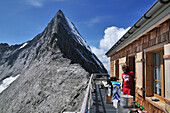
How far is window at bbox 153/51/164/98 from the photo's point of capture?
3.61 metres

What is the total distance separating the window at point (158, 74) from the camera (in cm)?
361

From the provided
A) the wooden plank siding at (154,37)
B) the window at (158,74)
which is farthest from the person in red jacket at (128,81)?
the window at (158,74)

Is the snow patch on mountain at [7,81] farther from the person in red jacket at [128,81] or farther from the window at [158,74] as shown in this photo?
the window at [158,74]

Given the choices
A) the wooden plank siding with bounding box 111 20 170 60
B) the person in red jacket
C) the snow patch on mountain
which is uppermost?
the wooden plank siding with bounding box 111 20 170 60

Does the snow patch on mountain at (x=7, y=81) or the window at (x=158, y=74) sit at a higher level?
the window at (x=158, y=74)

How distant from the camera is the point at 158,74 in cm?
388

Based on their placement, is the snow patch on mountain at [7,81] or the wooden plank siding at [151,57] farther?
the snow patch on mountain at [7,81]

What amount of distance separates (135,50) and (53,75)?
12.8m

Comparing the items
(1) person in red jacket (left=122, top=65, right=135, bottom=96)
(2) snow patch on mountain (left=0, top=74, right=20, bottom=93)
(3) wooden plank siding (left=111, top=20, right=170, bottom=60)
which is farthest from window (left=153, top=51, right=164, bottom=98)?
(2) snow patch on mountain (left=0, top=74, right=20, bottom=93)

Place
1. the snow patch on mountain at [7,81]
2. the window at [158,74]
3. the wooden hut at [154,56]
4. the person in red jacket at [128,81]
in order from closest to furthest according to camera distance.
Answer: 1. the wooden hut at [154,56]
2. the window at [158,74]
3. the person in red jacket at [128,81]
4. the snow patch on mountain at [7,81]

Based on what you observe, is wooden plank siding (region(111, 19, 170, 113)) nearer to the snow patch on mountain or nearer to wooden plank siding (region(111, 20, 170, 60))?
wooden plank siding (region(111, 20, 170, 60))

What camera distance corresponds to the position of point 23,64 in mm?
31250

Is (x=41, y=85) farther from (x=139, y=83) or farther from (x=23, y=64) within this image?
(x=23, y=64)

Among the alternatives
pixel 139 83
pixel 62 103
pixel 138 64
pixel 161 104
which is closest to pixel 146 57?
pixel 138 64
